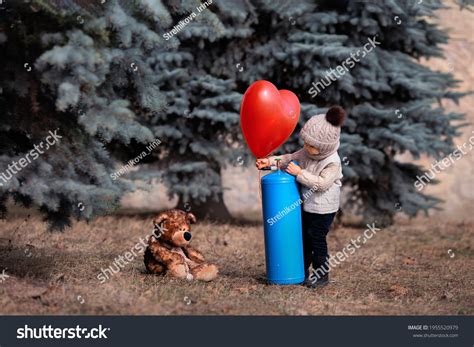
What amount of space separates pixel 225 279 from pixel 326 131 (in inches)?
54.4

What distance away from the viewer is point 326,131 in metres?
4.92

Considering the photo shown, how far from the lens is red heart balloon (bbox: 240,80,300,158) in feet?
16.2

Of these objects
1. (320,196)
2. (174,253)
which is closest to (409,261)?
(320,196)

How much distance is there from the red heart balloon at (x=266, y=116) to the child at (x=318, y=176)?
0.45 ft

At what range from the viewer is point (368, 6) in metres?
8.18

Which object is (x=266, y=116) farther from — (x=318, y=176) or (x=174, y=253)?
(x=174, y=253)

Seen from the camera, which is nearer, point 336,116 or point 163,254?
point 336,116

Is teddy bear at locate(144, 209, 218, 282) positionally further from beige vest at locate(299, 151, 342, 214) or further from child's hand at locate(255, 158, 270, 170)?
beige vest at locate(299, 151, 342, 214)

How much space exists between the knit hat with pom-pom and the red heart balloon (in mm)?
199

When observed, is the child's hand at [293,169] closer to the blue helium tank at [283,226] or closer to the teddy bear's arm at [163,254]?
the blue helium tank at [283,226]

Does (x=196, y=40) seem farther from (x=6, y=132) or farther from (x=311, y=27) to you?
(x=6, y=132)

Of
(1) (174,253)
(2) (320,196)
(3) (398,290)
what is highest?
(2) (320,196)

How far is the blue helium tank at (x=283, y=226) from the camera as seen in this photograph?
16.4 feet

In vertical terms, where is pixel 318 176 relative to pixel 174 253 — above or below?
above
